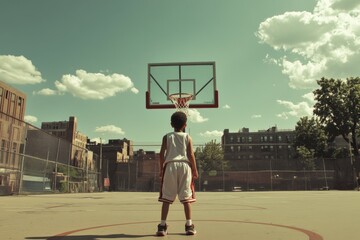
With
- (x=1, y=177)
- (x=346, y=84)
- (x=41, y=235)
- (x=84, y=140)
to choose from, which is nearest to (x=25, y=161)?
(x=1, y=177)

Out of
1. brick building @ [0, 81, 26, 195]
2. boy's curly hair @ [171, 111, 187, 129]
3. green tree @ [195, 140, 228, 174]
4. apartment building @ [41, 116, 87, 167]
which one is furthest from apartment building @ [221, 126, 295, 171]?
boy's curly hair @ [171, 111, 187, 129]

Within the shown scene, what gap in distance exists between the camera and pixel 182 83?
1664 centimetres

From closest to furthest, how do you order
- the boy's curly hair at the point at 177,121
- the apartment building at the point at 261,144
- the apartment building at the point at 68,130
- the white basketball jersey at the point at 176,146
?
the white basketball jersey at the point at 176,146
the boy's curly hair at the point at 177,121
the apartment building at the point at 261,144
the apartment building at the point at 68,130

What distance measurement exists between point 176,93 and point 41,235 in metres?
11.7

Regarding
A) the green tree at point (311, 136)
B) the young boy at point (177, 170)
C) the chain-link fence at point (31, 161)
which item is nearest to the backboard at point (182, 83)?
the chain-link fence at point (31, 161)

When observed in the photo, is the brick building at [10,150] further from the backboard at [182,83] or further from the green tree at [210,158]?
the green tree at [210,158]

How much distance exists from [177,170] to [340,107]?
49807 mm

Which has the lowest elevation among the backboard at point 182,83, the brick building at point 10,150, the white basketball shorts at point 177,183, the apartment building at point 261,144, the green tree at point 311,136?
the white basketball shorts at point 177,183

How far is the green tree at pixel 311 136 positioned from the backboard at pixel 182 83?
Answer: 4792cm

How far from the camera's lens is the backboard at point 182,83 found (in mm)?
16234

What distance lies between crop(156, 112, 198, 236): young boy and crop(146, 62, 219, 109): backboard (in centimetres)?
1083

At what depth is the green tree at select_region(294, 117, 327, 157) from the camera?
6121cm

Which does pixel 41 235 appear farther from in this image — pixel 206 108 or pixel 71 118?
pixel 71 118

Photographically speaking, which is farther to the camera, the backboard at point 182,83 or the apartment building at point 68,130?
the apartment building at point 68,130
